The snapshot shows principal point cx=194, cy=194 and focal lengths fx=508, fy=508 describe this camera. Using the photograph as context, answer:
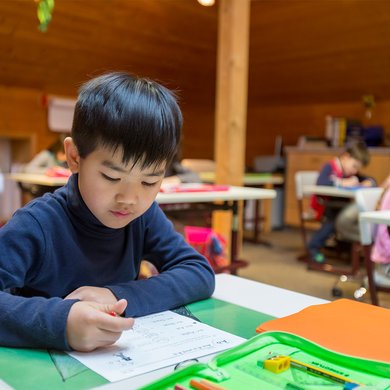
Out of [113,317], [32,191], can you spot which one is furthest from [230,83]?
[113,317]

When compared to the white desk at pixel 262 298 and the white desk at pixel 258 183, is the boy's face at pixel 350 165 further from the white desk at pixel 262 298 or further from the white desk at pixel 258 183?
the white desk at pixel 262 298

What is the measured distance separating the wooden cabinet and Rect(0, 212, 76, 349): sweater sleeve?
5210 millimetres

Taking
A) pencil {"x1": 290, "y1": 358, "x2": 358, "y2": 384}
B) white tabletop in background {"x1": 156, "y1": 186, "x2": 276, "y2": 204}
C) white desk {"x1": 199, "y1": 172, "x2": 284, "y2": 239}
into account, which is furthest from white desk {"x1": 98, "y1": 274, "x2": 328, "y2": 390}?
white desk {"x1": 199, "y1": 172, "x2": 284, "y2": 239}

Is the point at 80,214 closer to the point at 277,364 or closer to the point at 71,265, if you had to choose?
the point at 71,265

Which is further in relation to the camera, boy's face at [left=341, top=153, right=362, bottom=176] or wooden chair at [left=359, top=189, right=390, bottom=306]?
boy's face at [left=341, top=153, right=362, bottom=176]

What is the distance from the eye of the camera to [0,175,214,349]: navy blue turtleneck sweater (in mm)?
698

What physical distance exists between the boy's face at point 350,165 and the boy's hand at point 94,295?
397 centimetres

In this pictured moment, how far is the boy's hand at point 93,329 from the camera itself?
64cm

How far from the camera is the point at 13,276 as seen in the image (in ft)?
2.58

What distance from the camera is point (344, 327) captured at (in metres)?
0.74

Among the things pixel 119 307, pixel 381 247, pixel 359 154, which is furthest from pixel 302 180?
pixel 119 307

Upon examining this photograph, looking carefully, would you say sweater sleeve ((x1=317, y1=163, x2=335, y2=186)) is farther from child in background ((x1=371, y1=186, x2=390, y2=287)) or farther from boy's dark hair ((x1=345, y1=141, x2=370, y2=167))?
child in background ((x1=371, y1=186, x2=390, y2=287))

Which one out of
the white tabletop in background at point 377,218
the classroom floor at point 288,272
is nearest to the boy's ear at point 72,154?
the white tabletop in background at point 377,218

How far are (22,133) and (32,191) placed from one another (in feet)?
7.94
